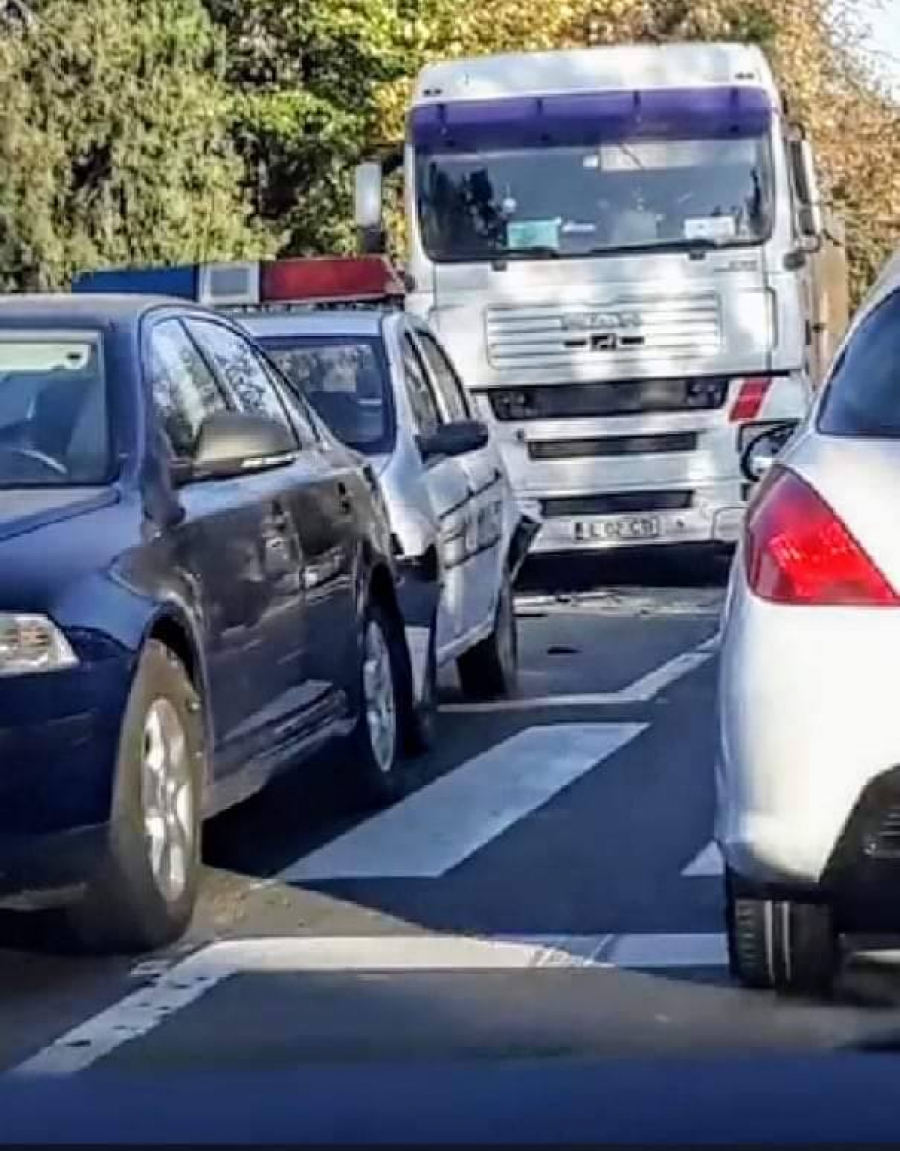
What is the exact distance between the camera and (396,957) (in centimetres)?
775

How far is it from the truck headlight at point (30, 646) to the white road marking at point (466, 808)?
1.86 meters

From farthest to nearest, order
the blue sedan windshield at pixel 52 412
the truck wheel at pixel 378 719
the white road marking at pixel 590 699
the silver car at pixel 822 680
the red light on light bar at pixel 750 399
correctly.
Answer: the red light on light bar at pixel 750 399
the white road marking at pixel 590 699
the truck wheel at pixel 378 719
the blue sedan windshield at pixel 52 412
the silver car at pixel 822 680

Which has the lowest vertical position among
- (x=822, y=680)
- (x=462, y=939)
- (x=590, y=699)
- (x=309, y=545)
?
(x=590, y=699)

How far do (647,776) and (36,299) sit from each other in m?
2.80

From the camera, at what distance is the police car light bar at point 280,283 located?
63.6ft

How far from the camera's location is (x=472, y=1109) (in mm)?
3451

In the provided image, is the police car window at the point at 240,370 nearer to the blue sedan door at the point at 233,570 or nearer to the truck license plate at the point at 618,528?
the blue sedan door at the point at 233,570

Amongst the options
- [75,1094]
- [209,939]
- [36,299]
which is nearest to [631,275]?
[36,299]

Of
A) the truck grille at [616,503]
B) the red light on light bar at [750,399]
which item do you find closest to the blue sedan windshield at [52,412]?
the red light on light bar at [750,399]

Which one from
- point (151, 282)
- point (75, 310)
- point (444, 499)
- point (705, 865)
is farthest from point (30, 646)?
point (151, 282)

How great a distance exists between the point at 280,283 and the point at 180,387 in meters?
11.0

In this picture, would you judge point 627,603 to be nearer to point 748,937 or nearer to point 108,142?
point 748,937

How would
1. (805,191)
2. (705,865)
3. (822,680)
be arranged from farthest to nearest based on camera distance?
(805,191) < (705,865) < (822,680)

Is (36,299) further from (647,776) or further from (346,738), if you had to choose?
(647,776)
